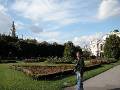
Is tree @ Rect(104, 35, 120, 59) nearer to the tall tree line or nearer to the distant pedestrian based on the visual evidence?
the tall tree line

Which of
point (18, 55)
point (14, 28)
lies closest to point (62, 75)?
point (18, 55)

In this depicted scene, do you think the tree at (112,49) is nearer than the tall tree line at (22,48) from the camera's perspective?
Yes

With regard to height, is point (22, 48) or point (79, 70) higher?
point (22, 48)

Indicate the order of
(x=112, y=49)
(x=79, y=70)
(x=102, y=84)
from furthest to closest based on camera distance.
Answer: (x=112, y=49), (x=102, y=84), (x=79, y=70)

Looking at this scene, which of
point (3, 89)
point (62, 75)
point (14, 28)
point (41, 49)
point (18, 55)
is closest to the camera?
point (3, 89)

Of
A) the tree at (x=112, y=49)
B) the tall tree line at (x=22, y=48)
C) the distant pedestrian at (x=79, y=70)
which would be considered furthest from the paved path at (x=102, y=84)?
the tall tree line at (x=22, y=48)

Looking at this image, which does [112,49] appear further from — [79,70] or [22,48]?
[79,70]

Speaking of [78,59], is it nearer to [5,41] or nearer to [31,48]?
[5,41]

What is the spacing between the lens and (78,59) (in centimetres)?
1474

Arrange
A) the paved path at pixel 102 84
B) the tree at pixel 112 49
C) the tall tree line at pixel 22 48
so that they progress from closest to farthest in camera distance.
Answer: the paved path at pixel 102 84
the tree at pixel 112 49
the tall tree line at pixel 22 48

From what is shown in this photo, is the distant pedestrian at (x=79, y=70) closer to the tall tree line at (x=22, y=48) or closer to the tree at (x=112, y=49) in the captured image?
the tall tree line at (x=22, y=48)

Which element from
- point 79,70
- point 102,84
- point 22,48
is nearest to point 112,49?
point 22,48

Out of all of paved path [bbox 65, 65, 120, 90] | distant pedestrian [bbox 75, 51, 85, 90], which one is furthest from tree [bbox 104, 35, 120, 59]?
distant pedestrian [bbox 75, 51, 85, 90]

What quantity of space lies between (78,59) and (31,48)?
80910mm
